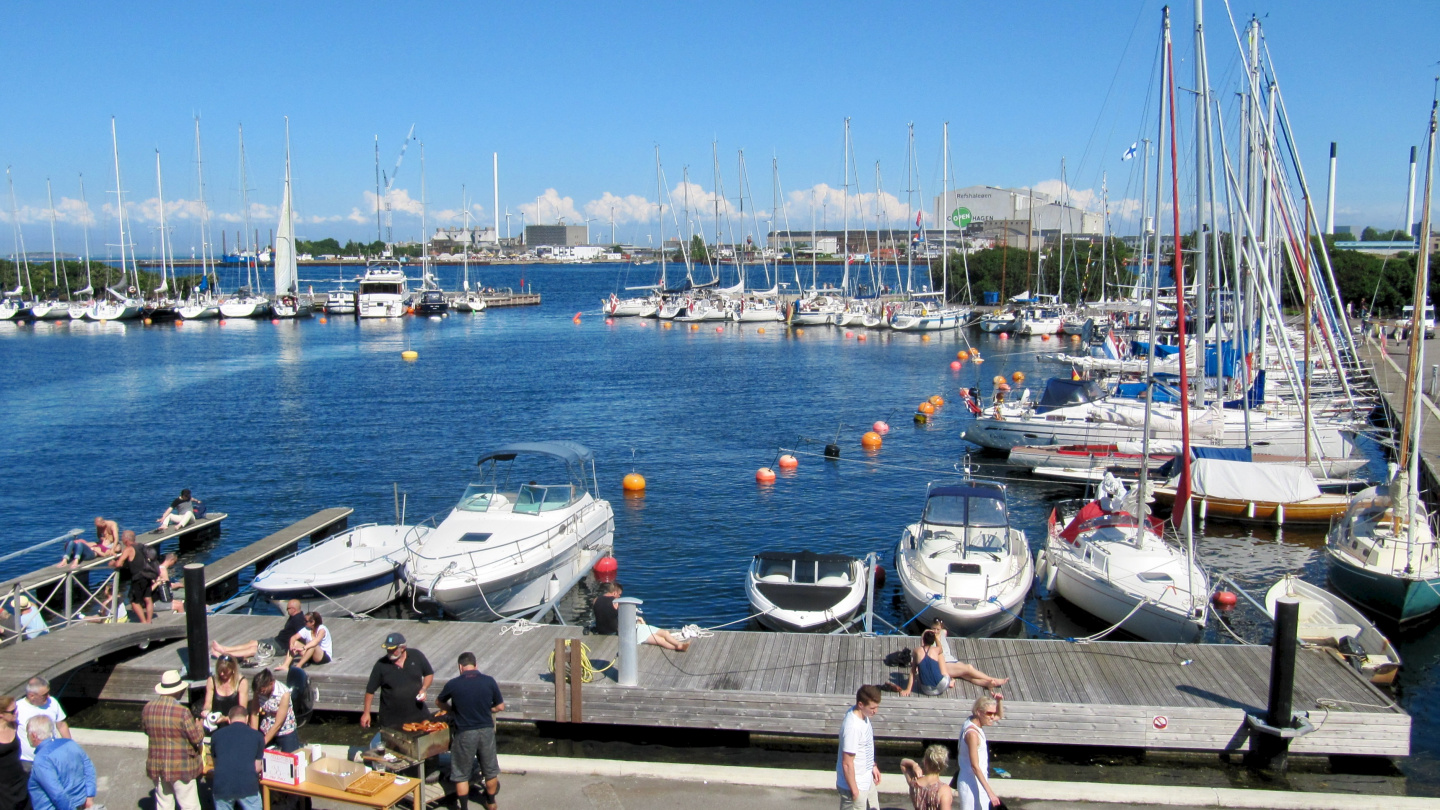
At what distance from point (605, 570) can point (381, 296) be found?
96.1 metres

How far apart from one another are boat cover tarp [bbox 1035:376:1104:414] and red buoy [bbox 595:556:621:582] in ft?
65.2

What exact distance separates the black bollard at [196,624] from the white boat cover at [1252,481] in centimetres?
2410

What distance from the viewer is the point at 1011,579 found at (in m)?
18.8

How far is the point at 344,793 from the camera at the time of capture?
9.95m

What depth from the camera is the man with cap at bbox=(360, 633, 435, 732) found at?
444 inches

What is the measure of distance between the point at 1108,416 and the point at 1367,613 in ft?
50.6

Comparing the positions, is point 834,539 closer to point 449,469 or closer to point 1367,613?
point 1367,613

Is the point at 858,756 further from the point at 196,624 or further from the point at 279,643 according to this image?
the point at 279,643

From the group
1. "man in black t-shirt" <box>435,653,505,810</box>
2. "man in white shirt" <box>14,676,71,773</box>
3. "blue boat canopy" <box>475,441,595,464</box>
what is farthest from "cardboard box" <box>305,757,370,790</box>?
"blue boat canopy" <box>475,441,595,464</box>

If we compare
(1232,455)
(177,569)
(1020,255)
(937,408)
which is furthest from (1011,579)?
(1020,255)

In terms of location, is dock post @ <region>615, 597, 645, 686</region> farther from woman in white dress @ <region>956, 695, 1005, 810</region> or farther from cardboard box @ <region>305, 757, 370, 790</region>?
woman in white dress @ <region>956, 695, 1005, 810</region>

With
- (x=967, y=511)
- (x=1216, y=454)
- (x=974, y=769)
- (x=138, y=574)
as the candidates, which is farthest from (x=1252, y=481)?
(x=138, y=574)

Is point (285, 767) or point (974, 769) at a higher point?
point (974, 769)

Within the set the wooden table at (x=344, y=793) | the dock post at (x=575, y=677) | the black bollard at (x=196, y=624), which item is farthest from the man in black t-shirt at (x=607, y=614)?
the wooden table at (x=344, y=793)
